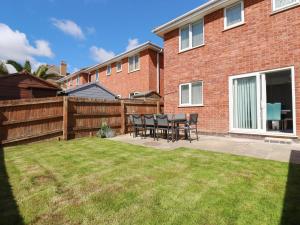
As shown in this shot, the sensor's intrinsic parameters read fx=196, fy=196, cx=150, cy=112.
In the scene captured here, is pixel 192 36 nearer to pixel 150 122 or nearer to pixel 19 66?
pixel 150 122

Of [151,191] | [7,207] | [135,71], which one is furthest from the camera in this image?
[135,71]

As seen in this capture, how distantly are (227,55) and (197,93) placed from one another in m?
2.36

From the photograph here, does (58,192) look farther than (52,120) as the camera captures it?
No

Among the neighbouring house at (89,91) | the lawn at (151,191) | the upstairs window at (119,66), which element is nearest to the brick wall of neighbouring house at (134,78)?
the upstairs window at (119,66)

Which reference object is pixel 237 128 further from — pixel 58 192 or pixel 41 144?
pixel 41 144

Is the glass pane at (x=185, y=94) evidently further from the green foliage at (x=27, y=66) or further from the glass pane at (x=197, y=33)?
the green foliage at (x=27, y=66)

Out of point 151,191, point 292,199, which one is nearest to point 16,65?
point 151,191

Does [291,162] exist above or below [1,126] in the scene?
below

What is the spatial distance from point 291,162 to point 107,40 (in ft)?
72.9

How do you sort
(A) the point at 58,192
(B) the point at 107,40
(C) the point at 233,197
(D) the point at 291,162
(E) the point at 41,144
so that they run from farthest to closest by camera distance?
(B) the point at 107,40 < (E) the point at 41,144 < (D) the point at 291,162 < (A) the point at 58,192 < (C) the point at 233,197

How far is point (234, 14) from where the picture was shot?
9.05 metres

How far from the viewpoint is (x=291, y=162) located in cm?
463

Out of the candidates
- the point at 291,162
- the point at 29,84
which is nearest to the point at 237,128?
the point at 291,162

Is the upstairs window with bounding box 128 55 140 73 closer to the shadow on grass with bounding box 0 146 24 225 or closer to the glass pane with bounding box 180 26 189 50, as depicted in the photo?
the glass pane with bounding box 180 26 189 50
